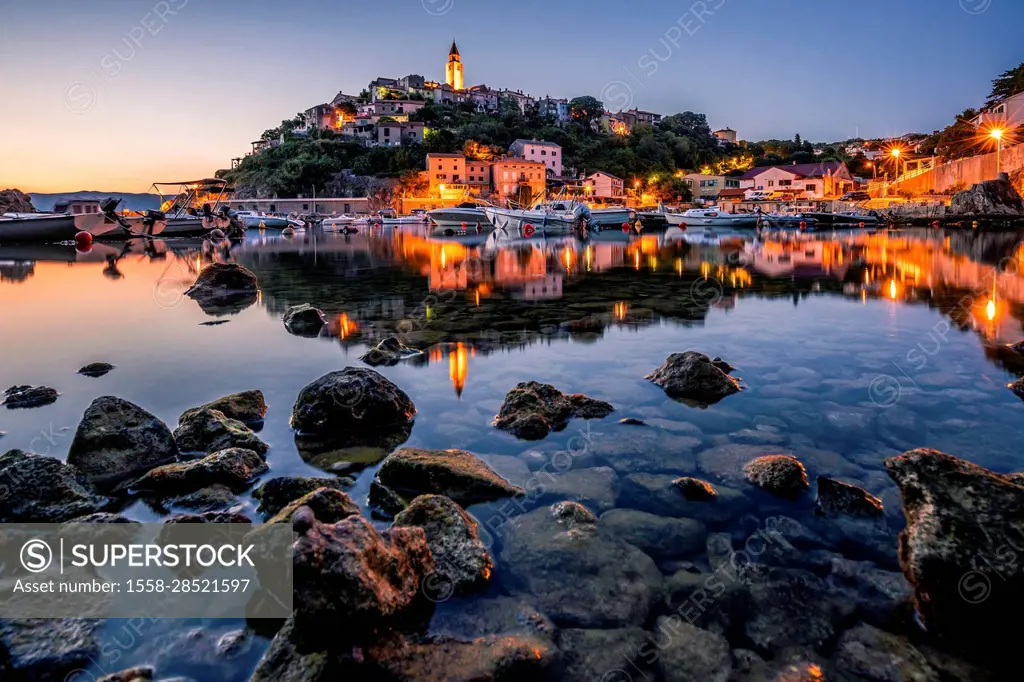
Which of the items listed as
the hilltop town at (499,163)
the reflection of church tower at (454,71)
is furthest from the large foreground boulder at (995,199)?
the reflection of church tower at (454,71)

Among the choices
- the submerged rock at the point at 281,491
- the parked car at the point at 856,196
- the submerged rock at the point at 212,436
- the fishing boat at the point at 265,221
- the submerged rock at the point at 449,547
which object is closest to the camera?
the submerged rock at the point at 449,547

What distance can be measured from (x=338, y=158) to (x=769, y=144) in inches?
4237

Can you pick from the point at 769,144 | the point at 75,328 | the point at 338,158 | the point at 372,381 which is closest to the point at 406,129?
the point at 338,158

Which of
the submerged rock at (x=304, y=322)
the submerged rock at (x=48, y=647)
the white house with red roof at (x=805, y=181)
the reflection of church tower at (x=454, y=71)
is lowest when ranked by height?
the submerged rock at (x=48, y=647)

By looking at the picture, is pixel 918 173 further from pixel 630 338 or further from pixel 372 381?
pixel 372 381

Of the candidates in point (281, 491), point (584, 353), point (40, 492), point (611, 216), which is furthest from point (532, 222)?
point (40, 492)

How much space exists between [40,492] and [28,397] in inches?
169

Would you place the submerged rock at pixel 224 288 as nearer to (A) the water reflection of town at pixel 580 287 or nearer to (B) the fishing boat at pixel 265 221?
(A) the water reflection of town at pixel 580 287

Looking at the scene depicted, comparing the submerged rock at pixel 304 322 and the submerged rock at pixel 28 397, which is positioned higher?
the submerged rock at pixel 304 322

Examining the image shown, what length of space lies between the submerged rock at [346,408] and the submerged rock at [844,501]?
177 inches

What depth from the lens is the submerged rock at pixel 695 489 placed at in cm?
521

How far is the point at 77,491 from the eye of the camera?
5.18 metres

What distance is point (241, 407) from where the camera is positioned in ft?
24.1

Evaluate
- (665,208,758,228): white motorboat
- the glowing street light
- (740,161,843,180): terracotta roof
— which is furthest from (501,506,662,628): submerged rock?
(740,161,843,180): terracotta roof
